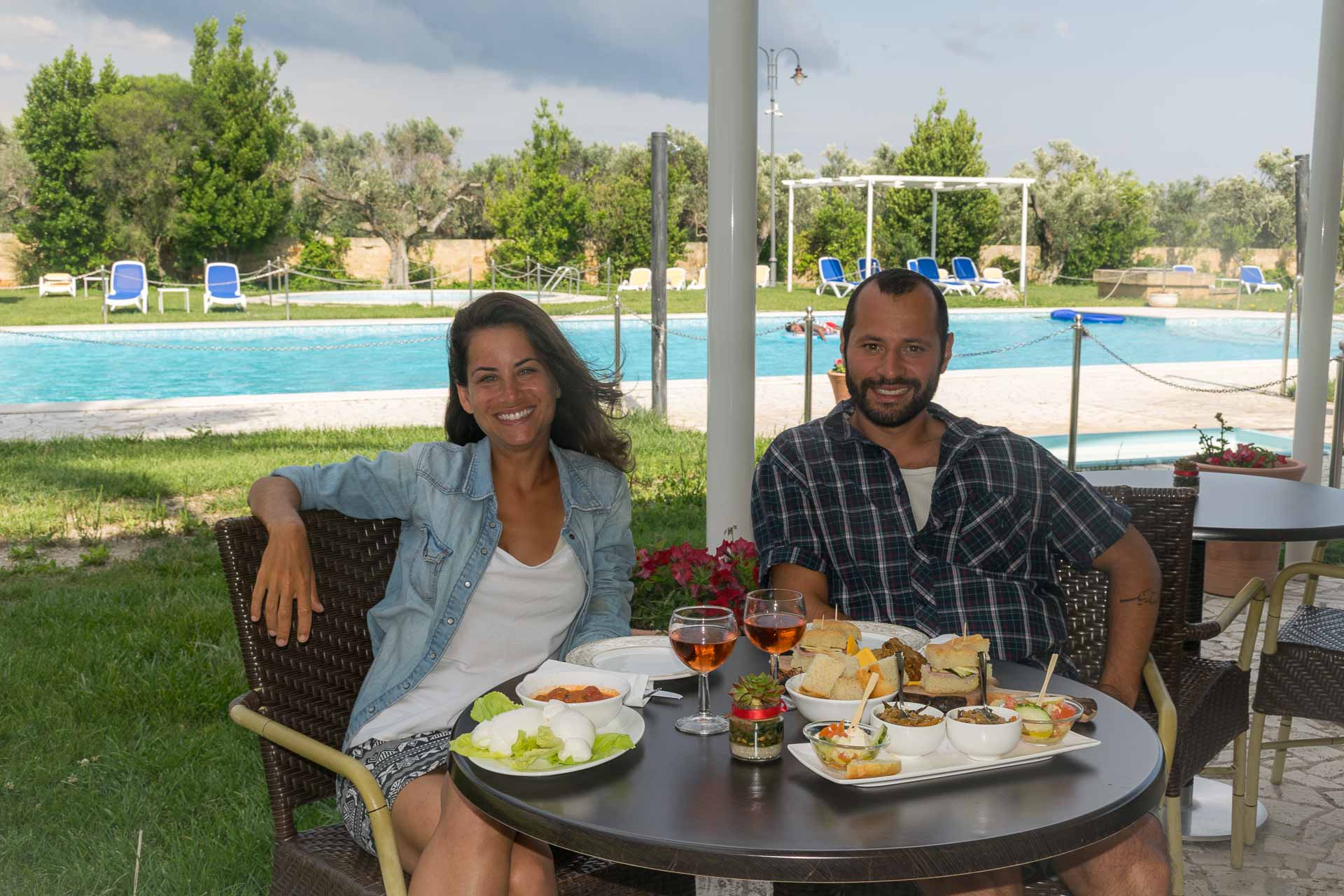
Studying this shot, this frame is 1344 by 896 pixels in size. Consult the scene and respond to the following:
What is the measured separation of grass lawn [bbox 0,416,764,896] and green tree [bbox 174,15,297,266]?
1867 cm

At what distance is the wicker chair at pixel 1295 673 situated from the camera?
8.49 feet

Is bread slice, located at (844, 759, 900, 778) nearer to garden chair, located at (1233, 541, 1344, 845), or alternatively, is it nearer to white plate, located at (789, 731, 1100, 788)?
white plate, located at (789, 731, 1100, 788)

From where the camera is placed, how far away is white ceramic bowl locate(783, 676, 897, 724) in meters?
1.41

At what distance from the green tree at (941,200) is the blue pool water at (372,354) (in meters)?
5.64

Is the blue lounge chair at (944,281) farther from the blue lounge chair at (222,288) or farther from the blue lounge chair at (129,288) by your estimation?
the blue lounge chair at (129,288)

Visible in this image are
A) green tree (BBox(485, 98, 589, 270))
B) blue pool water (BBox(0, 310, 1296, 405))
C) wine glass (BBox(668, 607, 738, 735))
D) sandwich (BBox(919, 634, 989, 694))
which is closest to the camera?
wine glass (BBox(668, 607, 738, 735))

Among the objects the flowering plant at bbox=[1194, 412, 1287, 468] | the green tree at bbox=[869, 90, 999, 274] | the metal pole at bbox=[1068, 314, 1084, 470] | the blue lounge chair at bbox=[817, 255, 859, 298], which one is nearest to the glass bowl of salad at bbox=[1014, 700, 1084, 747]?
the flowering plant at bbox=[1194, 412, 1287, 468]

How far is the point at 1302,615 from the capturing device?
296cm

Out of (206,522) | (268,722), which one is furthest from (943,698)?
(206,522)

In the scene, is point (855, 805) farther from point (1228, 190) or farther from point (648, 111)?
point (648, 111)

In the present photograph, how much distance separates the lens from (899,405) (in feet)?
7.43

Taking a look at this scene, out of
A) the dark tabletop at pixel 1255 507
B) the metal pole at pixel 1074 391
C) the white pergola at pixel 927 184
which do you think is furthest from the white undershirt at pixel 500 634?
the white pergola at pixel 927 184

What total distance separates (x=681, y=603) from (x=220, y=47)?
2529 centimetres

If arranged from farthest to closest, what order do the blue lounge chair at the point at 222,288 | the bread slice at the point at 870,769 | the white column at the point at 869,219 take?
1. the white column at the point at 869,219
2. the blue lounge chair at the point at 222,288
3. the bread slice at the point at 870,769
